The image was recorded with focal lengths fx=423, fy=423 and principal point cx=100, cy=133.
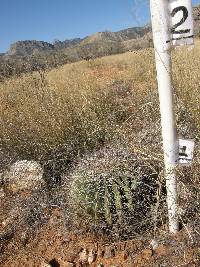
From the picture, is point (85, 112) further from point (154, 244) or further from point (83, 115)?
point (154, 244)

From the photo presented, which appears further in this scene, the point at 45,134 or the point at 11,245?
the point at 45,134

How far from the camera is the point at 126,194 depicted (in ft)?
9.44

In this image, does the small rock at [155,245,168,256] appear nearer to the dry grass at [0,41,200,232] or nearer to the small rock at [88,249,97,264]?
the small rock at [88,249,97,264]

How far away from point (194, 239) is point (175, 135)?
690mm

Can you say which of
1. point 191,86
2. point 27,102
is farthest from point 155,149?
point 27,102

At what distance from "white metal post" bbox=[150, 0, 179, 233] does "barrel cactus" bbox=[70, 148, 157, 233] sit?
26 centimetres

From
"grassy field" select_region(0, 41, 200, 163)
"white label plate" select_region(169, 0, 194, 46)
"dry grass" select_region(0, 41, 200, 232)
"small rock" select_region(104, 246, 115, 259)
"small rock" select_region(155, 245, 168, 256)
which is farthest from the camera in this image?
"grassy field" select_region(0, 41, 200, 163)

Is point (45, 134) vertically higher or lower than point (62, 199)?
higher

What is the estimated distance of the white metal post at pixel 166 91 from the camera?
2273 mm

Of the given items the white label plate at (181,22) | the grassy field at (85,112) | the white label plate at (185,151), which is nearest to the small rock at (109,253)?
the white label plate at (185,151)

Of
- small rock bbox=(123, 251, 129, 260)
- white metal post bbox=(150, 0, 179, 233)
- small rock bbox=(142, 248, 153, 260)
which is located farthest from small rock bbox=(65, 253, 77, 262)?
white metal post bbox=(150, 0, 179, 233)

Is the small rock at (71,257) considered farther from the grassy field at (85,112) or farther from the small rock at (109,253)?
the grassy field at (85,112)

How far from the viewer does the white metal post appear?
227 centimetres

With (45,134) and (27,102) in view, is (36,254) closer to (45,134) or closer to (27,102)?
(45,134)
